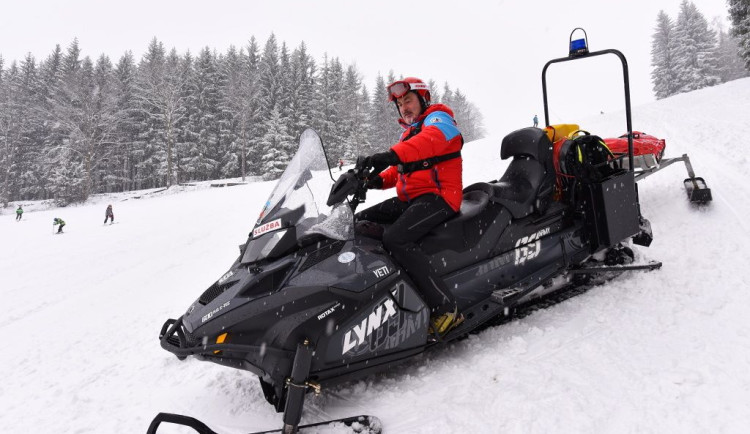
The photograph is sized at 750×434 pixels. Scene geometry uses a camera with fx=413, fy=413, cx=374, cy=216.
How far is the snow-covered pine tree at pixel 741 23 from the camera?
18763 millimetres

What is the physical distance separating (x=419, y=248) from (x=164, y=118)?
38.3 metres

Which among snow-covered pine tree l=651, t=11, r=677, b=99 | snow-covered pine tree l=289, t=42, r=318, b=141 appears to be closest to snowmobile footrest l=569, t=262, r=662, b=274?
snow-covered pine tree l=289, t=42, r=318, b=141

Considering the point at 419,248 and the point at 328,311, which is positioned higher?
the point at 419,248

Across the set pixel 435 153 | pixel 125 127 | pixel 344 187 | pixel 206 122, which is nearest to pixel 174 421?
pixel 344 187

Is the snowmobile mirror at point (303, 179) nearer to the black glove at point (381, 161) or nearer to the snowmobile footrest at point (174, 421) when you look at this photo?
the black glove at point (381, 161)

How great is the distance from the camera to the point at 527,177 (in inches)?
140

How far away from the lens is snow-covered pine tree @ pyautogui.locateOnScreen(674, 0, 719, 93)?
113ft

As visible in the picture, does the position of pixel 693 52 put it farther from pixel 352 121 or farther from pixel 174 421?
pixel 174 421

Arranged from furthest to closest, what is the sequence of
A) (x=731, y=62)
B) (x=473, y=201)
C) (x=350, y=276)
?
(x=731, y=62) < (x=473, y=201) < (x=350, y=276)

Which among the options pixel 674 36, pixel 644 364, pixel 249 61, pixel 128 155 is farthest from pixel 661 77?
pixel 128 155

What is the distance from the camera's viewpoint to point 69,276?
27.0 feet

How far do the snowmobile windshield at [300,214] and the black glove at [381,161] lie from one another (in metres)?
0.36

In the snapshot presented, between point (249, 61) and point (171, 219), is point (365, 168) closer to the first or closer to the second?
point (171, 219)

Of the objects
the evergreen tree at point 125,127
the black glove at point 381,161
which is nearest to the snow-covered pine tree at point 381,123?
the evergreen tree at point 125,127
